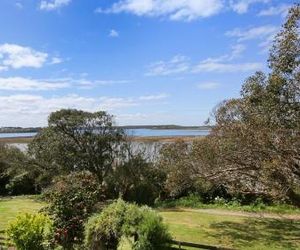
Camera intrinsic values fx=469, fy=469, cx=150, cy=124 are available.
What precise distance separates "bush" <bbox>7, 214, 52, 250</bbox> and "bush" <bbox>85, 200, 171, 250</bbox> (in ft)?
4.03

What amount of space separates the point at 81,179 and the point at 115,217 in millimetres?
2500

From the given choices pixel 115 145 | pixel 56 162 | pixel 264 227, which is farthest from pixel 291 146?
pixel 56 162

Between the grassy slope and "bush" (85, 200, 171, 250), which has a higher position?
"bush" (85, 200, 171, 250)

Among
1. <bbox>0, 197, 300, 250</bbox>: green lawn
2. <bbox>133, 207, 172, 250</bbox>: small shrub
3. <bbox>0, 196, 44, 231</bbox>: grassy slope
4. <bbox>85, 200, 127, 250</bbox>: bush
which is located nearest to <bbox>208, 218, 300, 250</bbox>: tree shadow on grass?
<bbox>0, 197, 300, 250</bbox>: green lawn

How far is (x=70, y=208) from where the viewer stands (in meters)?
12.1

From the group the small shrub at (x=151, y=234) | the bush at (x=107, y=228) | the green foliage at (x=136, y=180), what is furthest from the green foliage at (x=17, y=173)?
the small shrub at (x=151, y=234)

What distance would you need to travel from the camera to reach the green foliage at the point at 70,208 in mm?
11852

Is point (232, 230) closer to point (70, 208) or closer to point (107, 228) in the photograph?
point (70, 208)

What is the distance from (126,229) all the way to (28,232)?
246cm

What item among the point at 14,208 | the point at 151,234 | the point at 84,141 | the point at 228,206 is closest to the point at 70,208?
the point at 151,234

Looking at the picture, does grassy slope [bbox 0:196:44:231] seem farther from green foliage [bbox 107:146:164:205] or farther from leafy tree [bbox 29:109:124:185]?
green foliage [bbox 107:146:164:205]

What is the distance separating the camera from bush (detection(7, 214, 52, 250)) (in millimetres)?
11156

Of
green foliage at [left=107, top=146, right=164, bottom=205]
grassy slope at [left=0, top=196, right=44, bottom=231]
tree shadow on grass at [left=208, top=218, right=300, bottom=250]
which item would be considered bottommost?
grassy slope at [left=0, top=196, right=44, bottom=231]

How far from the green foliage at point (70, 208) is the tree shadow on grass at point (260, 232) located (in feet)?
16.1
